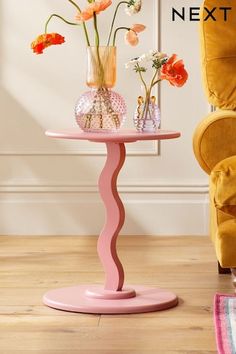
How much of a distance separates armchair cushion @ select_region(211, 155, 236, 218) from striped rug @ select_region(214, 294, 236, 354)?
0.96 feet

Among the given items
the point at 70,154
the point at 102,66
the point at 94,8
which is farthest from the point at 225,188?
the point at 70,154

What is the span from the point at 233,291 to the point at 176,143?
50.4 inches

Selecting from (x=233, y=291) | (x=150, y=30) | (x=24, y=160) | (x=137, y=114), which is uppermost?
(x=150, y=30)

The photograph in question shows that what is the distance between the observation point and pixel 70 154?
14.0ft

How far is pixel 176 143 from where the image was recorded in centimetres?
425

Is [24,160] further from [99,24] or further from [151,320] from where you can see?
[151,320]

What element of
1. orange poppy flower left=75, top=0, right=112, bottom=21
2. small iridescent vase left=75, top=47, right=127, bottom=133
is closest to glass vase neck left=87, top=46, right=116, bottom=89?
small iridescent vase left=75, top=47, right=127, bottom=133

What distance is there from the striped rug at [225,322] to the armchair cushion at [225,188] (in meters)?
0.29

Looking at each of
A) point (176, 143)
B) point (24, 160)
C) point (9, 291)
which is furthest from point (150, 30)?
point (9, 291)

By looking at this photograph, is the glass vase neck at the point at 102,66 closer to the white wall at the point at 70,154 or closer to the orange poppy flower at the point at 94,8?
the orange poppy flower at the point at 94,8

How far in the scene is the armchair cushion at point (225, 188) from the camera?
2701mm

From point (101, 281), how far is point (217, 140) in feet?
2.13

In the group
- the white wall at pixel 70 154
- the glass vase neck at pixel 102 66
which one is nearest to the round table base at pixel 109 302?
the glass vase neck at pixel 102 66

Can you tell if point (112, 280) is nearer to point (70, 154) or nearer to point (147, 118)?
point (147, 118)
